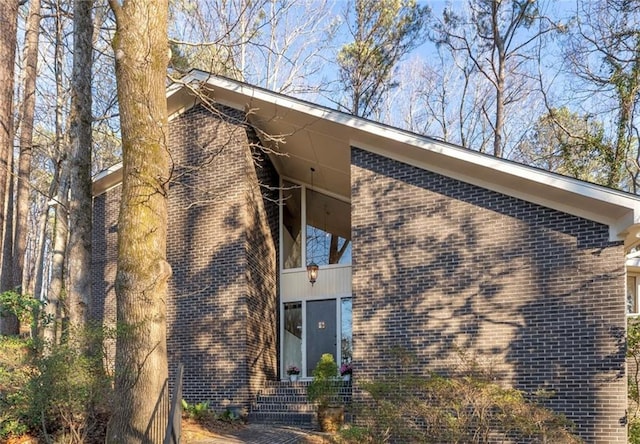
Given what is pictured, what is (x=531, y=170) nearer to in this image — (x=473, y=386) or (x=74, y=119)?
(x=473, y=386)

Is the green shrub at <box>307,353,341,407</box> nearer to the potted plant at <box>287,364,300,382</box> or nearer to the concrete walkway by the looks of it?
the concrete walkway

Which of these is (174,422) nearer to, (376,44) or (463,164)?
(463,164)

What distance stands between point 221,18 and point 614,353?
1635cm

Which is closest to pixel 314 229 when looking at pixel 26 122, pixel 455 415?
pixel 455 415

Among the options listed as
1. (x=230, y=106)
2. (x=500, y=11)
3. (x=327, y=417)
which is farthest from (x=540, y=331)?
(x=500, y=11)

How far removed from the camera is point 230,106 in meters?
10.1

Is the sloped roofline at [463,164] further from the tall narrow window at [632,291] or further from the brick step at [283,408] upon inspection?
the tall narrow window at [632,291]

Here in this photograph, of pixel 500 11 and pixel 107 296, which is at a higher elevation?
pixel 500 11

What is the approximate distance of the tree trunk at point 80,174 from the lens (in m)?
7.47

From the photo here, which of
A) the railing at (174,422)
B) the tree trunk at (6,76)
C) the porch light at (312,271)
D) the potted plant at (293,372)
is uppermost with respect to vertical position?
the tree trunk at (6,76)

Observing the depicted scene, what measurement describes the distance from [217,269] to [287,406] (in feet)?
9.95

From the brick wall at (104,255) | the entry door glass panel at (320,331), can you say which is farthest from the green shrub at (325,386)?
the brick wall at (104,255)

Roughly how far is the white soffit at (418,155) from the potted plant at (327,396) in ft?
13.1

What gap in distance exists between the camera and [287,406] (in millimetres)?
9430
